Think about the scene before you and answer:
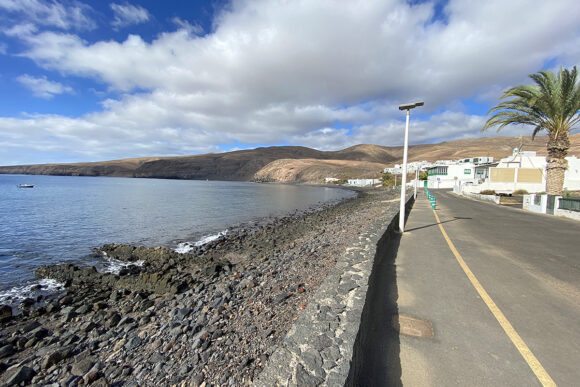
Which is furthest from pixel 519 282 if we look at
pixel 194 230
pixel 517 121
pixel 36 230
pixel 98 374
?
pixel 36 230

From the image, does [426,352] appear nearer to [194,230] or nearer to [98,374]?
[98,374]

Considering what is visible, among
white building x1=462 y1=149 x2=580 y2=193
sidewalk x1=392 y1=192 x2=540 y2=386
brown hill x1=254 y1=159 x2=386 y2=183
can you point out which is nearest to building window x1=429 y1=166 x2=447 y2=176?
white building x1=462 y1=149 x2=580 y2=193

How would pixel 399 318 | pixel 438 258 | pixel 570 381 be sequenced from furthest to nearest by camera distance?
pixel 438 258 < pixel 399 318 < pixel 570 381

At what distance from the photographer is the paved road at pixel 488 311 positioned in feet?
8.88

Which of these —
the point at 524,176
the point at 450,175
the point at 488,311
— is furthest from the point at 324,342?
the point at 450,175

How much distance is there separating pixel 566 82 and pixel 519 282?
52.6ft

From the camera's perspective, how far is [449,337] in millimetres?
3273

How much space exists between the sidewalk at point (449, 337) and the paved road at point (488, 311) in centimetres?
1

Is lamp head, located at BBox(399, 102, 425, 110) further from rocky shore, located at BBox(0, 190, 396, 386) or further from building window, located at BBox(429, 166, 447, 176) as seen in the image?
building window, located at BBox(429, 166, 447, 176)

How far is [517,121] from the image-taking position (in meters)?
16.0

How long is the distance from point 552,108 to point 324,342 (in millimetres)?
19516

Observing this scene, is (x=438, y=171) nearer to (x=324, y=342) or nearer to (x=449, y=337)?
(x=449, y=337)

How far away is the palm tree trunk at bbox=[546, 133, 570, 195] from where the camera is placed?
14.7 m

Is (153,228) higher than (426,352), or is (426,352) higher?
(426,352)
